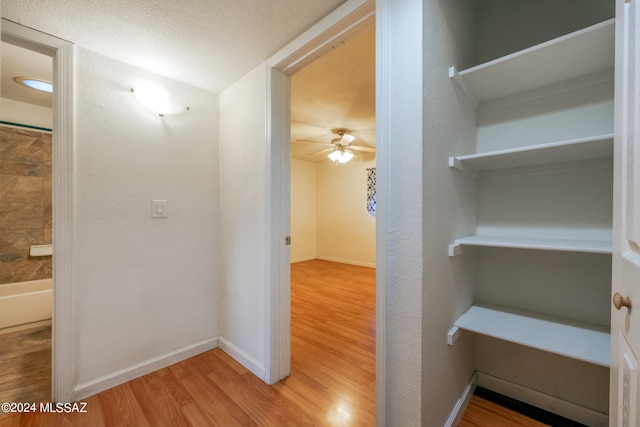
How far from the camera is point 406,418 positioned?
1.08m

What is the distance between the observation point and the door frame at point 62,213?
1.50 metres

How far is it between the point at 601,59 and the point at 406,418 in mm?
1734

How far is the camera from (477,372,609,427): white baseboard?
1.27 meters

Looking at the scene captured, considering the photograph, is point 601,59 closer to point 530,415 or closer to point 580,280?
point 580,280

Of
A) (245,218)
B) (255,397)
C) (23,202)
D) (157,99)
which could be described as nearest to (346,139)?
(245,218)

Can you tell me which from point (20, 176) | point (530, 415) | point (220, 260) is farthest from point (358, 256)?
point (20, 176)

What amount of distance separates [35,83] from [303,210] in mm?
4512

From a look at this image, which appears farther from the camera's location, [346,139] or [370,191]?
[370,191]

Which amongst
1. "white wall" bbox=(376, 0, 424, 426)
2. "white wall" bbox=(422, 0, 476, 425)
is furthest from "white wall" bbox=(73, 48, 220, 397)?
"white wall" bbox=(422, 0, 476, 425)

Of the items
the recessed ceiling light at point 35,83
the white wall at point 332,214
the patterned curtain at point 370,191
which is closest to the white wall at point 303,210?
the white wall at point 332,214

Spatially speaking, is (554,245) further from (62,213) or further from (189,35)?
(62,213)

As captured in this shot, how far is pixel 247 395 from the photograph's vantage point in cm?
159

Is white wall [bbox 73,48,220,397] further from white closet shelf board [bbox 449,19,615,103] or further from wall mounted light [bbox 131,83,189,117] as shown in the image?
white closet shelf board [bbox 449,19,615,103]

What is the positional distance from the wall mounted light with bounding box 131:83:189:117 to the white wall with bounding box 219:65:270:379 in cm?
38
